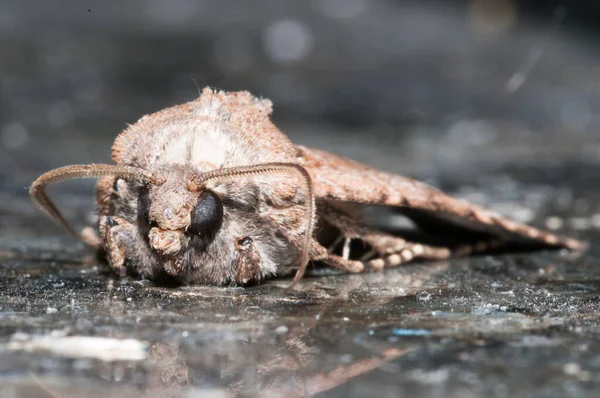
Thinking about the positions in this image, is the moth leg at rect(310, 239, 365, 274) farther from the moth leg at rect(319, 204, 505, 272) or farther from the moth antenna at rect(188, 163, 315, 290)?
the moth antenna at rect(188, 163, 315, 290)

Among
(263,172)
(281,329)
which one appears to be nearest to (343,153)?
(263,172)

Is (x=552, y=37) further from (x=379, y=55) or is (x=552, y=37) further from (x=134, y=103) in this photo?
(x=134, y=103)

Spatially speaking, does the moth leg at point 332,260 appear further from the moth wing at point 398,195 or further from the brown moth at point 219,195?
the moth wing at point 398,195

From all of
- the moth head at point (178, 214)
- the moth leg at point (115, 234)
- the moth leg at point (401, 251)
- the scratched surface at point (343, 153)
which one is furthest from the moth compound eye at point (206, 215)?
the moth leg at point (401, 251)

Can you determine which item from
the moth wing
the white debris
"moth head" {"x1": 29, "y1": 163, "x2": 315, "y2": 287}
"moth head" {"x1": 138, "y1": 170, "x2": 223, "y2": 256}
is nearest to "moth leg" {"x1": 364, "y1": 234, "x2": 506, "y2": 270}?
→ the moth wing

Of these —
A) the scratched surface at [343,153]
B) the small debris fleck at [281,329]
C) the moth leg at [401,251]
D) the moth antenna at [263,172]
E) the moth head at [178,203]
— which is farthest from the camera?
the moth leg at [401,251]

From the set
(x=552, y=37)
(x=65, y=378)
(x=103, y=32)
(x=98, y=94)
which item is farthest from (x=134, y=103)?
(x=65, y=378)
